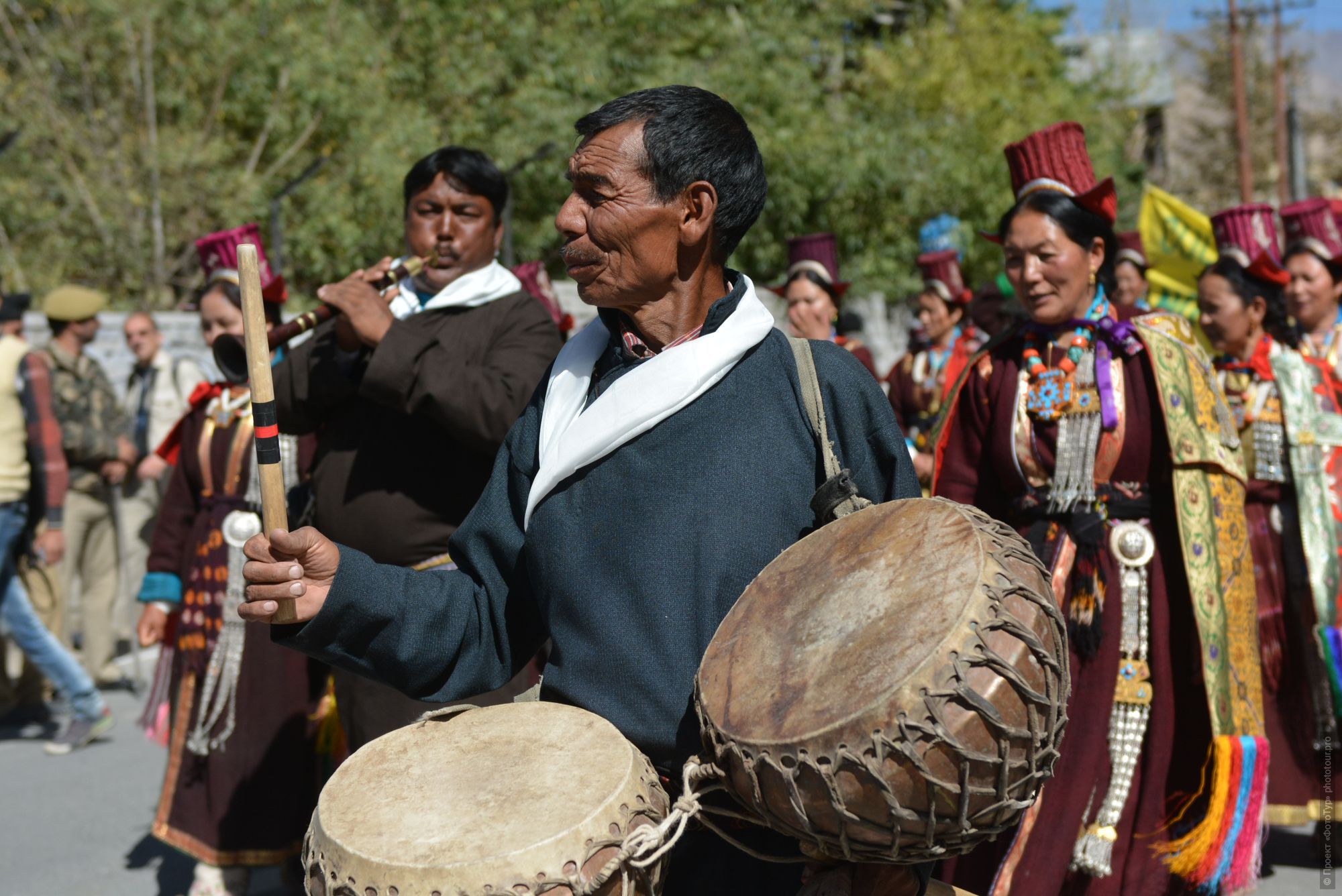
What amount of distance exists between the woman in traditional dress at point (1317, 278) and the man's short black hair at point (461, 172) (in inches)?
156

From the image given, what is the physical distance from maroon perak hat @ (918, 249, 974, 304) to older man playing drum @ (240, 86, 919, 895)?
658 centimetres

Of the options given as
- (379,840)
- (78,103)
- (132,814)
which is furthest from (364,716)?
(78,103)

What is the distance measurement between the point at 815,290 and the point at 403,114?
10564mm

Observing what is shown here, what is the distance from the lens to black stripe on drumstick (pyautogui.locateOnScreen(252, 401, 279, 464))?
6.53 ft

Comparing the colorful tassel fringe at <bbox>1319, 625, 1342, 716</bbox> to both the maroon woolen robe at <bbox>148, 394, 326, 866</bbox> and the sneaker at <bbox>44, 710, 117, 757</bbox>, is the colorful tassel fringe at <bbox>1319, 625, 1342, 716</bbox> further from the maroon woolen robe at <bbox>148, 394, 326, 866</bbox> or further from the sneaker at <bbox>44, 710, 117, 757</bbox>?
the sneaker at <bbox>44, 710, 117, 757</bbox>

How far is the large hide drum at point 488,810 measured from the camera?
1694mm

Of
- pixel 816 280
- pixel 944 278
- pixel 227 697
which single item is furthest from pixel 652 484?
pixel 944 278

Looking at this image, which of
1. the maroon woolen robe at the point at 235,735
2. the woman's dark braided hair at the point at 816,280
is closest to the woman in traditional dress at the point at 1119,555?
the maroon woolen robe at the point at 235,735

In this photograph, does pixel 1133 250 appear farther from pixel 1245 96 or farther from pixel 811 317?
pixel 1245 96

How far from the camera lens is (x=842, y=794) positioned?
1.71 metres

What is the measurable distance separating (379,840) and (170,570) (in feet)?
10.7

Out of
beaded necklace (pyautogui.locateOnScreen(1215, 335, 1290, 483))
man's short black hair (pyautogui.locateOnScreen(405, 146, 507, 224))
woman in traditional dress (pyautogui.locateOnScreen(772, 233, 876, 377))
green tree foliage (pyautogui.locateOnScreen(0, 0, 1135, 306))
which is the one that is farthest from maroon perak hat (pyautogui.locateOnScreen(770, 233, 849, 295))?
green tree foliage (pyautogui.locateOnScreen(0, 0, 1135, 306))

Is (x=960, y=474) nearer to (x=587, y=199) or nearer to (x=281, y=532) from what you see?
(x=587, y=199)

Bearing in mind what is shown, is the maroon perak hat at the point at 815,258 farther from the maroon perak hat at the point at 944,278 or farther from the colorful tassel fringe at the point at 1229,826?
the colorful tassel fringe at the point at 1229,826
